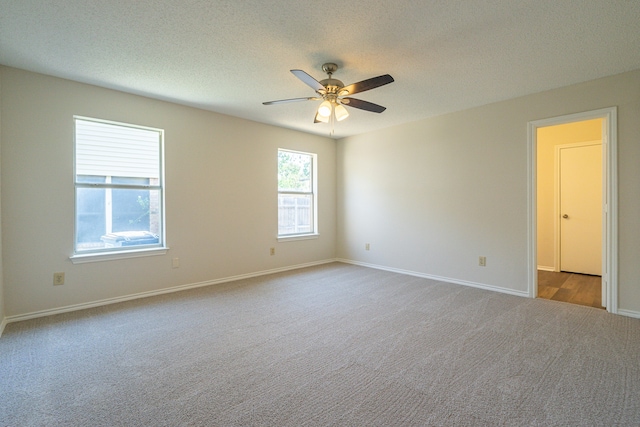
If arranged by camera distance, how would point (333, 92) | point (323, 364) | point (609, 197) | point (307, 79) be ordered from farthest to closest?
1. point (609, 197)
2. point (333, 92)
3. point (307, 79)
4. point (323, 364)

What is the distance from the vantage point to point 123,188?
142 inches

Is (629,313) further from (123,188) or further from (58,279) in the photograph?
(58,279)

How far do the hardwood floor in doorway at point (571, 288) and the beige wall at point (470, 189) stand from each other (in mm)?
472

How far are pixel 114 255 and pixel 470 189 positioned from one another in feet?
15.2

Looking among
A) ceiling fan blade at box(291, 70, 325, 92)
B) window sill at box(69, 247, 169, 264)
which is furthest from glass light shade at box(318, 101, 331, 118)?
window sill at box(69, 247, 169, 264)

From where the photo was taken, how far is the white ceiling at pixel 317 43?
2.05 meters

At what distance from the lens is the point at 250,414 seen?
5.37ft

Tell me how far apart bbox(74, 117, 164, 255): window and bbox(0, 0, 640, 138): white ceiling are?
575 mm

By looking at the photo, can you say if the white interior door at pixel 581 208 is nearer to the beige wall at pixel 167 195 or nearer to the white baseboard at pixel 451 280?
the white baseboard at pixel 451 280

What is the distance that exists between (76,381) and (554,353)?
3391 mm

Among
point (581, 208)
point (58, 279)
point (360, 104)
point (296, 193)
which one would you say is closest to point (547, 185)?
point (581, 208)

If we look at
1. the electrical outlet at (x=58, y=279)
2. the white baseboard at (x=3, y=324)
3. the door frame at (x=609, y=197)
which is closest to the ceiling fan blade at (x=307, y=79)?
the door frame at (x=609, y=197)

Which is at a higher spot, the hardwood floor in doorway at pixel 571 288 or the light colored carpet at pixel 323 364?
the hardwood floor in doorway at pixel 571 288

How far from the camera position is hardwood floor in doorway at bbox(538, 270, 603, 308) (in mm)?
3629
